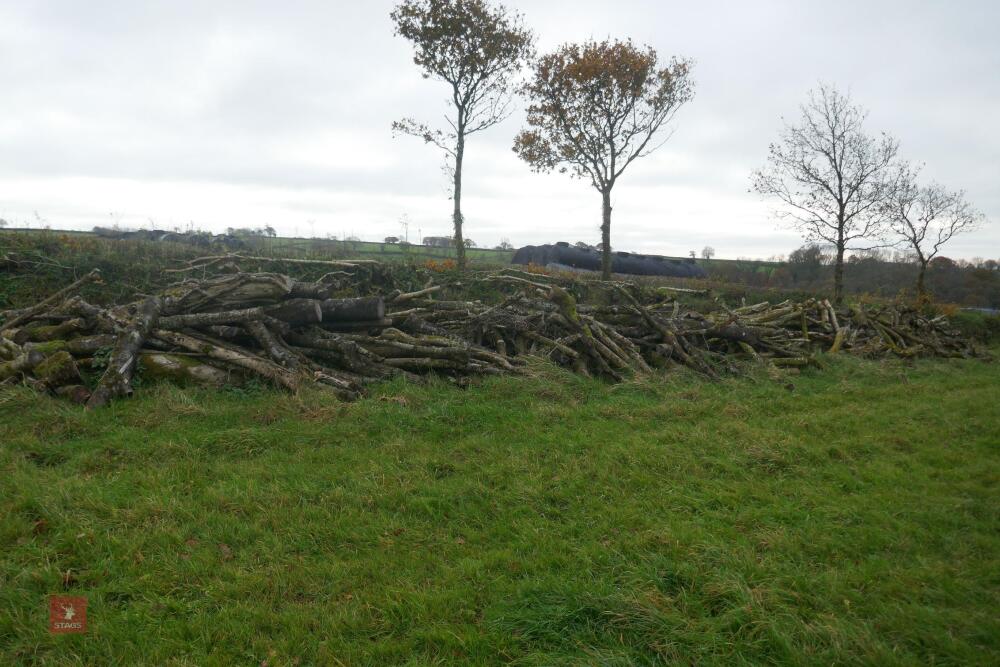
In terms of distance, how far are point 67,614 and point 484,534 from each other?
244 cm

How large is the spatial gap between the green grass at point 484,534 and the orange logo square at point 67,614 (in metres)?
0.07

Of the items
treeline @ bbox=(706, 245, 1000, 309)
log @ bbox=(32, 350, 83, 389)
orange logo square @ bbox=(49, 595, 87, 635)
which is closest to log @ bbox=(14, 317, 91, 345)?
log @ bbox=(32, 350, 83, 389)

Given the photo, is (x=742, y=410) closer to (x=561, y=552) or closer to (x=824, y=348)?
(x=561, y=552)

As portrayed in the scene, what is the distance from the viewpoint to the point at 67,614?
9.60ft

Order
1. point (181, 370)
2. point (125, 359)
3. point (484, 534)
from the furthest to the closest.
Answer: point (181, 370), point (125, 359), point (484, 534)

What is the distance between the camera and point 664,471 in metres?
4.97

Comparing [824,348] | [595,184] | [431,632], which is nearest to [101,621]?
[431,632]

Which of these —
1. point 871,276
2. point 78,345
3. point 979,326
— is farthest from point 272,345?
point 871,276

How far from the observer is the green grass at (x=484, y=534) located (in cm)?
275

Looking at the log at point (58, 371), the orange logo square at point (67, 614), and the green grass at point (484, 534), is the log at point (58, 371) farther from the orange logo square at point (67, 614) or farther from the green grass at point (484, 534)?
the orange logo square at point (67, 614)

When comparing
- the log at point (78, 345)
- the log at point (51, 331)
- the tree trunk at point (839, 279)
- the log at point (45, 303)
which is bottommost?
the log at point (78, 345)

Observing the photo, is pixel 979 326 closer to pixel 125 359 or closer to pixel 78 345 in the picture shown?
pixel 125 359

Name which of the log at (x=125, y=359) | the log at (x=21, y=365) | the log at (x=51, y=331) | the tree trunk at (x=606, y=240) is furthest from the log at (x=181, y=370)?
the tree trunk at (x=606, y=240)

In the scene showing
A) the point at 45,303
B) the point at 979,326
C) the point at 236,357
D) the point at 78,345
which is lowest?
the point at 236,357
